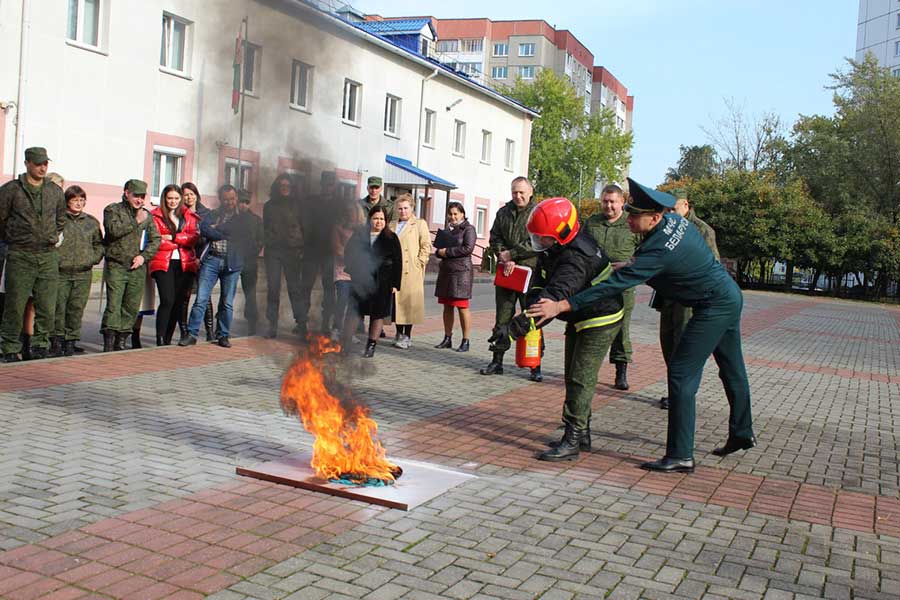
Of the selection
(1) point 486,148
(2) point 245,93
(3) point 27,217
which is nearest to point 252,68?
(2) point 245,93

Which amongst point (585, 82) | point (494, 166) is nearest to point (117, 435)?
point (494, 166)

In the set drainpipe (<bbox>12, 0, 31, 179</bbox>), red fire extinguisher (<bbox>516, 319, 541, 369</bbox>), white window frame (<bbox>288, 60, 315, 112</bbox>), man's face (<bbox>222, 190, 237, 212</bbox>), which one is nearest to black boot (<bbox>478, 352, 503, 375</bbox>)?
red fire extinguisher (<bbox>516, 319, 541, 369</bbox>)

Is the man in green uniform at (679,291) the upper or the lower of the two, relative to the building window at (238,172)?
lower

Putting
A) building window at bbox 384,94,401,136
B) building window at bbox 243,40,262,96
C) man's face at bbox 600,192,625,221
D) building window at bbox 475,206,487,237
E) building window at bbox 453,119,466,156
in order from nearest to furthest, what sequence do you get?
building window at bbox 243,40,262,96
building window at bbox 384,94,401,136
man's face at bbox 600,192,625,221
building window at bbox 453,119,466,156
building window at bbox 475,206,487,237

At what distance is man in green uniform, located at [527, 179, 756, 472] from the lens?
603 centimetres

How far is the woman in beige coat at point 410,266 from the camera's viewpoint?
1141cm

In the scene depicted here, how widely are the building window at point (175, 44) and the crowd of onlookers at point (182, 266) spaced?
2.88 ft

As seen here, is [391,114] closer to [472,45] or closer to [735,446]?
[735,446]

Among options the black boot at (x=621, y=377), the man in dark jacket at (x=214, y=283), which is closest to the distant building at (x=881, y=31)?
the black boot at (x=621, y=377)

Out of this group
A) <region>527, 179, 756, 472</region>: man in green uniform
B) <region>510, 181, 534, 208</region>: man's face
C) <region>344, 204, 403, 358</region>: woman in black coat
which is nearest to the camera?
<region>344, 204, 403, 358</region>: woman in black coat

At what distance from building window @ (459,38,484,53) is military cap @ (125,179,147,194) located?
89.2 m

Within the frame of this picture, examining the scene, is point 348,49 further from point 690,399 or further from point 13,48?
point 13,48

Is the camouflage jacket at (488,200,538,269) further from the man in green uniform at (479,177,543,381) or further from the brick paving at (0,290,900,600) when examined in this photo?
the brick paving at (0,290,900,600)

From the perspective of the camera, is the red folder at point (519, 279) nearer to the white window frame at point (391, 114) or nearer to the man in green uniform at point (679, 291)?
the white window frame at point (391, 114)
